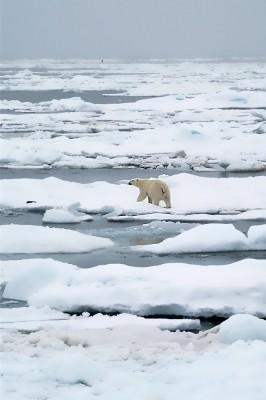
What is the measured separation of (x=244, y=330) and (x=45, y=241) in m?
3.21

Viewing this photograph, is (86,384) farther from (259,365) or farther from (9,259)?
(9,259)

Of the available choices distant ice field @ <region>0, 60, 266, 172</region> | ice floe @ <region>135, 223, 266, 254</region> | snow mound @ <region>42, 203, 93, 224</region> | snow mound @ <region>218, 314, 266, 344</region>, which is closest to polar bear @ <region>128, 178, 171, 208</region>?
snow mound @ <region>42, 203, 93, 224</region>

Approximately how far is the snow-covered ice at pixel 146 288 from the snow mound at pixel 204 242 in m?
0.97

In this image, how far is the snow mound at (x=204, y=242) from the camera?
7020mm

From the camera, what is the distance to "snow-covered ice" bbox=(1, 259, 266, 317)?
17.1 ft

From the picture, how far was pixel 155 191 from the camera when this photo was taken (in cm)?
893

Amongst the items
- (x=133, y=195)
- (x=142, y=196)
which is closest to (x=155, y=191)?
(x=142, y=196)

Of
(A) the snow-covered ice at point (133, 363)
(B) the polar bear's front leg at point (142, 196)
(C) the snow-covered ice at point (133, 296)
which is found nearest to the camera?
(A) the snow-covered ice at point (133, 363)

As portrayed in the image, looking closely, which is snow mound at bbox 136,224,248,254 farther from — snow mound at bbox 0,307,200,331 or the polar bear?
snow mound at bbox 0,307,200,331

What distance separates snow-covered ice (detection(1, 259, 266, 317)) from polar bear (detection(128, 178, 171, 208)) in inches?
114

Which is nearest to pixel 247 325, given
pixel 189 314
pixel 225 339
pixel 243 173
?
pixel 225 339

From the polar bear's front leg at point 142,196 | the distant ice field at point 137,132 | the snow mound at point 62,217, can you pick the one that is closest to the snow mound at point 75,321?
the snow mound at point 62,217

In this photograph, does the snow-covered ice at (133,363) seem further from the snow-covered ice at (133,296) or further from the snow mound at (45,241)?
the snow mound at (45,241)

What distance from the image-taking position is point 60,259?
672 cm
